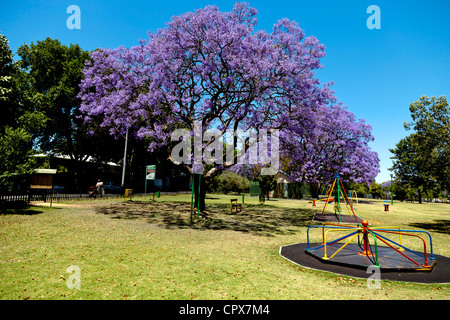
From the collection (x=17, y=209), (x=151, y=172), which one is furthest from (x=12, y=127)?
(x=151, y=172)

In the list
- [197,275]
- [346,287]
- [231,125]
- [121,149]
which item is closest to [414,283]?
[346,287]

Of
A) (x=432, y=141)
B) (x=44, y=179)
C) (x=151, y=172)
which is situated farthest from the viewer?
(x=44, y=179)

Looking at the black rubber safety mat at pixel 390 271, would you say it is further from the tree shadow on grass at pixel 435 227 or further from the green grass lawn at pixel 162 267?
the tree shadow on grass at pixel 435 227

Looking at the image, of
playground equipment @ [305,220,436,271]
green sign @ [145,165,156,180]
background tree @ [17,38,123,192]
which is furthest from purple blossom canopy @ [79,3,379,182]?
background tree @ [17,38,123,192]

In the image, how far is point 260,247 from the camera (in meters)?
9.60

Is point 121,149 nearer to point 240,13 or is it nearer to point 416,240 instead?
point 240,13

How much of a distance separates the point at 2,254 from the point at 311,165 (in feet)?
102

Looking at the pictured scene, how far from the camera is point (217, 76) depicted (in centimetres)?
1595

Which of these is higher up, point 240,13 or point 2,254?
point 240,13

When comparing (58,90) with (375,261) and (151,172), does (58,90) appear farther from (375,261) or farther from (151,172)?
(375,261)

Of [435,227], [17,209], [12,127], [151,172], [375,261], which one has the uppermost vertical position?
[12,127]

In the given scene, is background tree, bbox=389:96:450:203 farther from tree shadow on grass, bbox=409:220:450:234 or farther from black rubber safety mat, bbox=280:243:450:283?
black rubber safety mat, bbox=280:243:450:283

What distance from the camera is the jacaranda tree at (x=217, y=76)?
48.4ft
